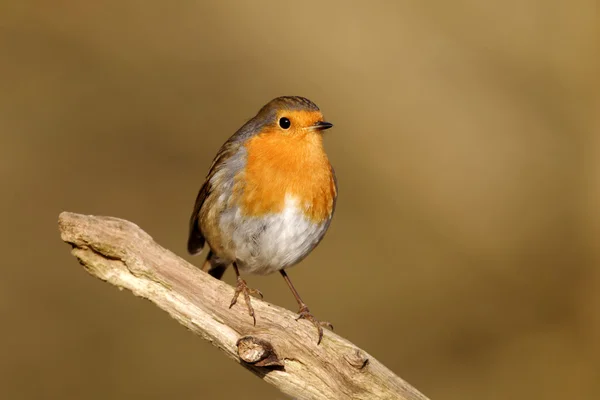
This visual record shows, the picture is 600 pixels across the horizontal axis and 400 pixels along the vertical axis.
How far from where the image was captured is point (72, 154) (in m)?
8.18

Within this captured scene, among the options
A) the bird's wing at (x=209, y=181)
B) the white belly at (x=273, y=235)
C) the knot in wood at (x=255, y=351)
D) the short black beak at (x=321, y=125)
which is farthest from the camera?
the bird's wing at (x=209, y=181)

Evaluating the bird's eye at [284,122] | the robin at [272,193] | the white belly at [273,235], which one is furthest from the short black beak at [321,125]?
the white belly at [273,235]

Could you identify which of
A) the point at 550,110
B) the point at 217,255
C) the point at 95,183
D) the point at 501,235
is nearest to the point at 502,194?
the point at 501,235

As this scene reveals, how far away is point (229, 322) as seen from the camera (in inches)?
154

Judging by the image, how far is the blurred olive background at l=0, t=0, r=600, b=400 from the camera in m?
7.45

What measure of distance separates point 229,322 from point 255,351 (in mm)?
262

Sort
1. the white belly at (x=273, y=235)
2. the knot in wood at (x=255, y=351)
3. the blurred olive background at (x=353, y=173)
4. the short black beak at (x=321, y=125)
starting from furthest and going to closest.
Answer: the blurred olive background at (x=353, y=173) → the short black beak at (x=321, y=125) → the white belly at (x=273, y=235) → the knot in wood at (x=255, y=351)

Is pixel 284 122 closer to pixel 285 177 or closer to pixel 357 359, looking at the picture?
pixel 285 177

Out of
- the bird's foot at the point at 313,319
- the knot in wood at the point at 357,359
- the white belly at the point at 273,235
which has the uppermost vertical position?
the white belly at the point at 273,235

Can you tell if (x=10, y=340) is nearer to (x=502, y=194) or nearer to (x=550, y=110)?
(x=502, y=194)

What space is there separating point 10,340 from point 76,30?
3.52 m

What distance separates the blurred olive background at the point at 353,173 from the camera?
745 cm

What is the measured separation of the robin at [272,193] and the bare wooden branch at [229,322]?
0.35 metres

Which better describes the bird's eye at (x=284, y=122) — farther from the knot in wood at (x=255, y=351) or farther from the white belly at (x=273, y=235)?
the knot in wood at (x=255, y=351)
